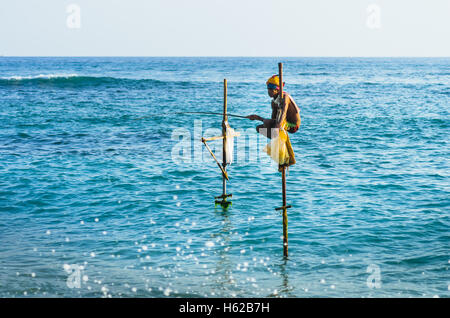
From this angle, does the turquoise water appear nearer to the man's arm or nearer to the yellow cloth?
the yellow cloth

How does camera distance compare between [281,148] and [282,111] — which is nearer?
[282,111]

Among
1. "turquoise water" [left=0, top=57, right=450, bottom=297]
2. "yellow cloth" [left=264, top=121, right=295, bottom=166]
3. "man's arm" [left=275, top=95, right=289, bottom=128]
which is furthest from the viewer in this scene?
"turquoise water" [left=0, top=57, right=450, bottom=297]

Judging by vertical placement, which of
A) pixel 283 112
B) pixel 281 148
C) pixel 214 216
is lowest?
pixel 214 216

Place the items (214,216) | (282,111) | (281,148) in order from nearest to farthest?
(282,111), (281,148), (214,216)

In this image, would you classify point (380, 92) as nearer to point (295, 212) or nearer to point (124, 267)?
point (295, 212)

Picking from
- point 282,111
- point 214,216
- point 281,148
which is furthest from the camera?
point 214,216

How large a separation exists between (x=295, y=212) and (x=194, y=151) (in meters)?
10.0

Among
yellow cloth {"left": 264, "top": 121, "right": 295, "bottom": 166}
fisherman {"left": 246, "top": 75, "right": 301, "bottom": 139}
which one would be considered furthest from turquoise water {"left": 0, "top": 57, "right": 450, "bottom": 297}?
fisherman {"left": 246, "top": 75, "right": 301, "bottom": 139}

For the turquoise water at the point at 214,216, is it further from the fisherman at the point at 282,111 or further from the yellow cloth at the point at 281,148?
the fisherman at the point at 282,111

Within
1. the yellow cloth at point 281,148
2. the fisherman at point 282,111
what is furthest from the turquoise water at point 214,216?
the fisherman at point 282,111

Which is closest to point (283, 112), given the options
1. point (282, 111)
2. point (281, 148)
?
point (282, 111)

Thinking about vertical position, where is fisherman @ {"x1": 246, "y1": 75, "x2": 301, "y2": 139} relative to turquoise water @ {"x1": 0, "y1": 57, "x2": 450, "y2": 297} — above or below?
above

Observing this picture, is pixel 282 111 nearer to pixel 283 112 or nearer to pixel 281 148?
pixel 283 112
